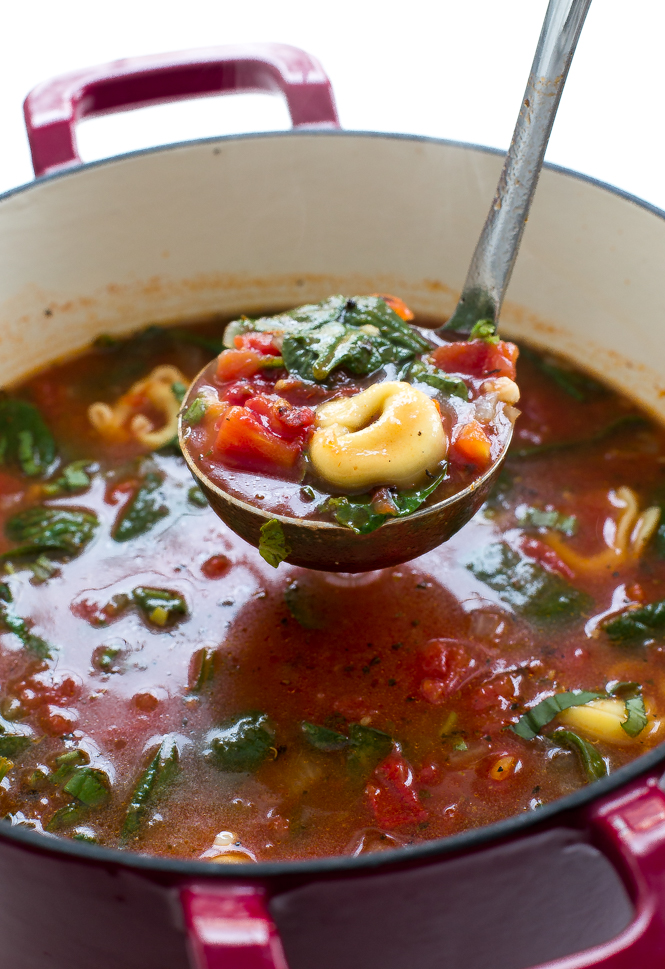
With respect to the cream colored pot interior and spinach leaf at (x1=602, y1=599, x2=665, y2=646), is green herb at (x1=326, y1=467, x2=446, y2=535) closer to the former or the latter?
spinach leaf at (x1=602, y1=599, x2=665, y2=646)

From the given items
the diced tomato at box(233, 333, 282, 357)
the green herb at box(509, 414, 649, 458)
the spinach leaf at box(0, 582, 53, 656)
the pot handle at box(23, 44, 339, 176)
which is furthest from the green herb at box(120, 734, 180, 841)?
the pot handle at box(23, 44, 339, 176)

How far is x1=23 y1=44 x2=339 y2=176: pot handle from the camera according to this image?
2.71 m

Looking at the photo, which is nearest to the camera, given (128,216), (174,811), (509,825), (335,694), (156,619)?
(509,825)

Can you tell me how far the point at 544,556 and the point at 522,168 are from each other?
954 millimetres

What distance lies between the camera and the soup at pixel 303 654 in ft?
6.24

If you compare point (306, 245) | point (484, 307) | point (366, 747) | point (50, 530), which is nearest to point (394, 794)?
point (366, 747)

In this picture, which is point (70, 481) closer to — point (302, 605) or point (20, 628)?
point (20, 628)

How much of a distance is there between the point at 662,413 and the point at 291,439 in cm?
134

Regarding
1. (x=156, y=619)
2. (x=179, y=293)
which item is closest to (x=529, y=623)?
(x=156, y=619)

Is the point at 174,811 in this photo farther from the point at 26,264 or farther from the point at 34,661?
the point at 26,264

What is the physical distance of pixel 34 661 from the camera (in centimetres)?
217

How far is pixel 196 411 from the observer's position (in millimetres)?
2127

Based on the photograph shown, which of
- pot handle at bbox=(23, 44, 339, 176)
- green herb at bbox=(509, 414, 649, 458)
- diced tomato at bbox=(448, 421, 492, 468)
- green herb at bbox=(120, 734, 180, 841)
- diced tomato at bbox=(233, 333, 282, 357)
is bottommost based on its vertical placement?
green herb at bbox=(120, 734, 180, 841)

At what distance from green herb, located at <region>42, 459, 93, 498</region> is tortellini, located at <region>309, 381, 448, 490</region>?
2.95ft
